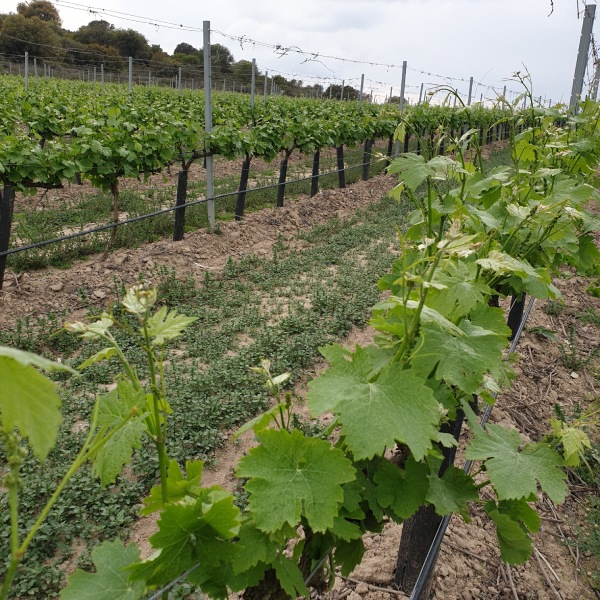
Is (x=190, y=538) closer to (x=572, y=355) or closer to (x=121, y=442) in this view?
(x=121, y=442)

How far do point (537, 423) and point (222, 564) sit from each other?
3422 millimetres

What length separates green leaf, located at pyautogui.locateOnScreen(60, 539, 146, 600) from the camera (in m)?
1.06

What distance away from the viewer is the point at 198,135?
8.74 m

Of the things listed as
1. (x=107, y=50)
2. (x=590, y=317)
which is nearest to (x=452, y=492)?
(x=590, y=317)

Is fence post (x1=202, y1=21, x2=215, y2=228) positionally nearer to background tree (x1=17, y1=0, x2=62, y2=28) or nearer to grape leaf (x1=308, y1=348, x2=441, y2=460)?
grape leaf (x1=308, y1=348, x2=441, y2=460)

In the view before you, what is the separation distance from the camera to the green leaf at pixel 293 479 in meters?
1.06

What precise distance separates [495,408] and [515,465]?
2626 millimetres

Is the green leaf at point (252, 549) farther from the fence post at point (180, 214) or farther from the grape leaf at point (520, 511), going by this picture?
the fence post at point (180, 214)

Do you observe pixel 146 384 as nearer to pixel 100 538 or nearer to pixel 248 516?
pixel 100 538

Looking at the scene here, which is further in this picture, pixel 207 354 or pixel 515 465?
pixel 207 354

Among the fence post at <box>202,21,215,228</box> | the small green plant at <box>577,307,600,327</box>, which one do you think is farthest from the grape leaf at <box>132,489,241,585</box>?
the fence post at <box>202,21,215,228</box>

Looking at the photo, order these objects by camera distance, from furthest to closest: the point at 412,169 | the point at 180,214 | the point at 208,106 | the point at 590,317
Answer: the point at 208,106, the point at 180,214, the point at 590,317, the point at 412,169

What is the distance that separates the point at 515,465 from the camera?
→ 4.73 ft

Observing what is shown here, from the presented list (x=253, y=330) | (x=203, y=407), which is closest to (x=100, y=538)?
(x=203, y=407)
